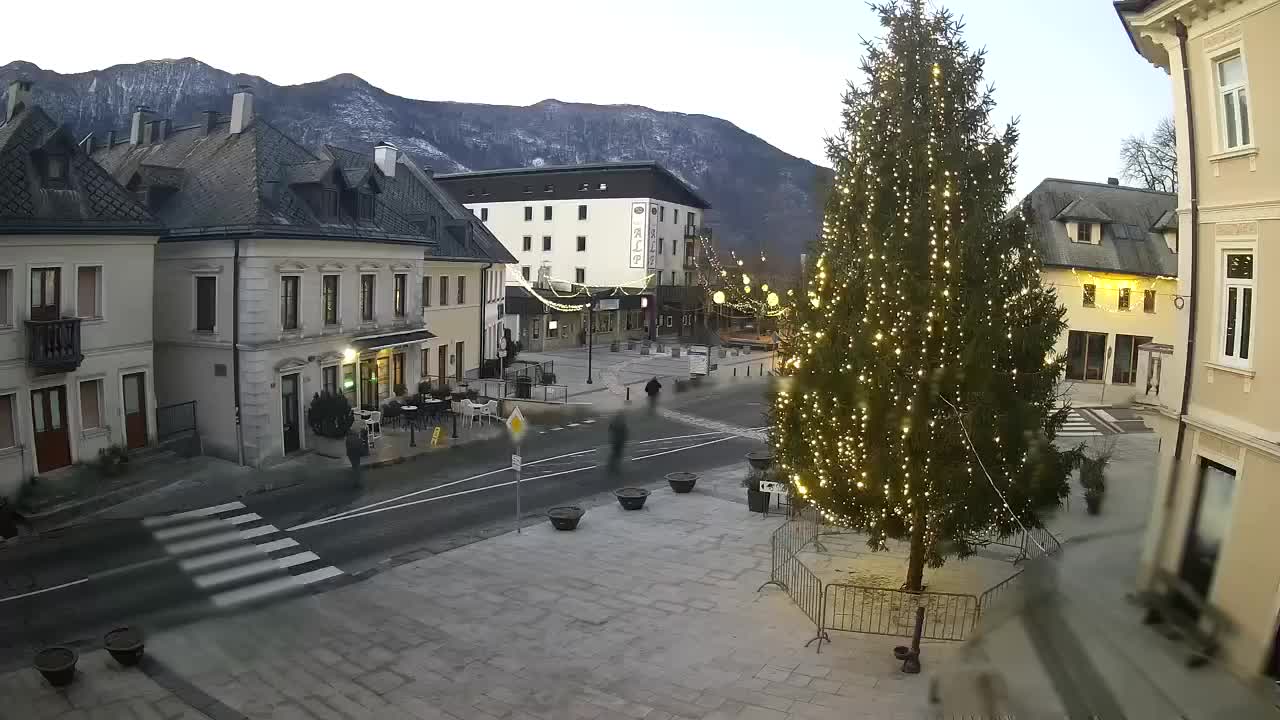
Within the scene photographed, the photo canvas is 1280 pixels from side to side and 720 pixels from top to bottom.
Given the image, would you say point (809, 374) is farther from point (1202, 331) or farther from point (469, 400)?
point (469, 400)

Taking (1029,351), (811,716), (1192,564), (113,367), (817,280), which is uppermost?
(817,280)

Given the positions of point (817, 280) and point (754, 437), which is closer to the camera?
point (817, 280)

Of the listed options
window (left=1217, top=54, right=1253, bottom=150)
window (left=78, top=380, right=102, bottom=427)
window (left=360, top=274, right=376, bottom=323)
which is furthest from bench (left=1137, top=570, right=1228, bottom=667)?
window (left=360, top=274, right=376, bottom=323)

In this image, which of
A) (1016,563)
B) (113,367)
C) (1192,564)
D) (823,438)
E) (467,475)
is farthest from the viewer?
(467,475)

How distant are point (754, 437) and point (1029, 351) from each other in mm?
19508

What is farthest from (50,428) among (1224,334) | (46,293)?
(1224,334)

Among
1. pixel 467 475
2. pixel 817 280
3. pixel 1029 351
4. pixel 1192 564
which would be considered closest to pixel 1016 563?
pixel 1192 564

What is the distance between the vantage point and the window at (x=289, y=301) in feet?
84.1

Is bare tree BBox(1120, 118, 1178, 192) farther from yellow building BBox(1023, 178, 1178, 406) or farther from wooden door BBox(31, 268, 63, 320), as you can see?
wooden door BBox(31, 268, 63, 320)

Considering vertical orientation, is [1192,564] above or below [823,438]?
below

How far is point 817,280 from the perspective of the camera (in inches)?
533

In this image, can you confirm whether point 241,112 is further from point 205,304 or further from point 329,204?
point 205,304

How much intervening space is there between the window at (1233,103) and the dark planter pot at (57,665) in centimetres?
1714

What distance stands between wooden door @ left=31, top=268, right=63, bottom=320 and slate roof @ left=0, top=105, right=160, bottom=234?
1.16 m
